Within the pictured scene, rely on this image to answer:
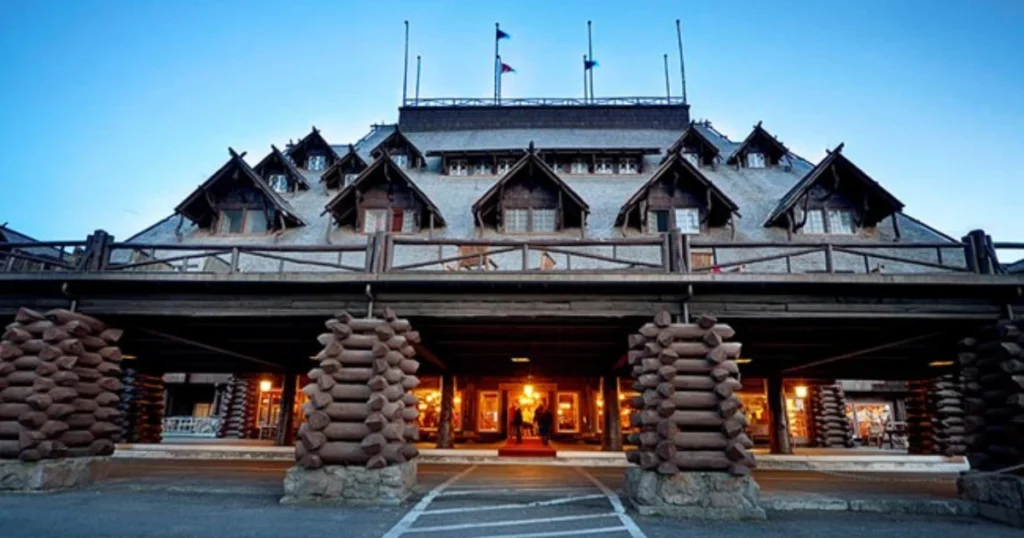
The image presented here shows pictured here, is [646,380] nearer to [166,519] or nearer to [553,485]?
[553,485]

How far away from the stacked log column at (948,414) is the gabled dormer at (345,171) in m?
23.9

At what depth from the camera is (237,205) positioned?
19.6 meters

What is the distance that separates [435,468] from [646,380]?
8.03m

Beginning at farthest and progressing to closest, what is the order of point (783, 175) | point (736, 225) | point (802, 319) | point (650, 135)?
point (650, 135) → point (783, 175) → point (736, 225) → point (802, 319)

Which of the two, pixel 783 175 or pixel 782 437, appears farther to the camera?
pixel 783 175

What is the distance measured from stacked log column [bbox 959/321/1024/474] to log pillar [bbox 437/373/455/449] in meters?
14.2

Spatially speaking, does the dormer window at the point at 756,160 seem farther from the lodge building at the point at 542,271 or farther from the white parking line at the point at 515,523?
the white parking line at the point at 515,523

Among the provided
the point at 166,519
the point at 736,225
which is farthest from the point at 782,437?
the point at 166,519

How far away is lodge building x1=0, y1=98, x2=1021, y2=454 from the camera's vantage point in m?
10.3

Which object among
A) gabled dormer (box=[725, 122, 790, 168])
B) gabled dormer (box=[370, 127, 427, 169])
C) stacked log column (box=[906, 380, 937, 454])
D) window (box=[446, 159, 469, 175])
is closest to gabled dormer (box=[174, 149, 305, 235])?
gabled dormer (box=[370, 127, 427, 169])

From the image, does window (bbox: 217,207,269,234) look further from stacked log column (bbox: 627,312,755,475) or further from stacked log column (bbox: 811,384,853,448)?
stacked log column (bbox: 811,384,853,448)

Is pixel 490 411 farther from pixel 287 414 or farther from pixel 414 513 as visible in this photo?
pixel 414 513

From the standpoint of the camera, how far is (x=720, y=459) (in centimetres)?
938

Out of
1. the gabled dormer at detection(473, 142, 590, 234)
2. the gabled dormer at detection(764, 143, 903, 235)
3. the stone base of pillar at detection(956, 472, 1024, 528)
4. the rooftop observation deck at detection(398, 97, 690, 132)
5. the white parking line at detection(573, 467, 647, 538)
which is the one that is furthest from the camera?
the rooftop observation deck at detection(398, 97, 690, 132)
